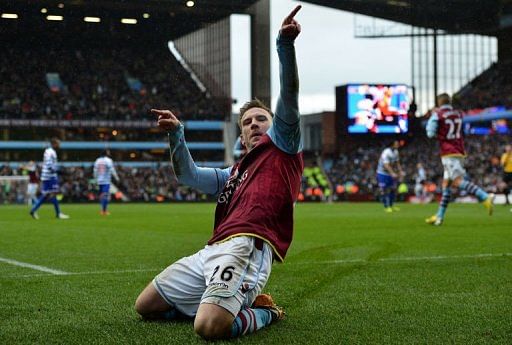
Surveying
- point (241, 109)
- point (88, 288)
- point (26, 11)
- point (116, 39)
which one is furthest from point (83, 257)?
point (116, 39)

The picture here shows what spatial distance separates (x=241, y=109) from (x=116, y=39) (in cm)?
4784

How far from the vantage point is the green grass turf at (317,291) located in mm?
4207

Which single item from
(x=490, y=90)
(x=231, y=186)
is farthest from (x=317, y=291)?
(x=490, y=90)

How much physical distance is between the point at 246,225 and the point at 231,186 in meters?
0.41

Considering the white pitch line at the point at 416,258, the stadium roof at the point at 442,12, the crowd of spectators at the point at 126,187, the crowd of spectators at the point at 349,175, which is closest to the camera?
the white pitch line at the point at 416,258

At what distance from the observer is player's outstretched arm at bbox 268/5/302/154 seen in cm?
399

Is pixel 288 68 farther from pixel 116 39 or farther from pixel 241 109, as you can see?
pixel 116 39

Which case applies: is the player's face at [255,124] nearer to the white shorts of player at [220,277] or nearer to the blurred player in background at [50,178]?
the white shorts of player at [220,277]

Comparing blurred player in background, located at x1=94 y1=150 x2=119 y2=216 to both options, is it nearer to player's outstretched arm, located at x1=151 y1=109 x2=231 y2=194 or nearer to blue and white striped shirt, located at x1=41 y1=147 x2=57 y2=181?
blue and white striped shirt, located at x1=41 y1=147 x2=57 y2=181

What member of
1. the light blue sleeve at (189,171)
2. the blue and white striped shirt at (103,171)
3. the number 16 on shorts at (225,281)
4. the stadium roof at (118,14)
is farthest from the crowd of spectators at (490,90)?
the number 16 on shorts at (225,281)

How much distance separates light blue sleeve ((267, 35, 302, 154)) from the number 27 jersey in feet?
33.8

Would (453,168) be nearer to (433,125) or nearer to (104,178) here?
(433,125)

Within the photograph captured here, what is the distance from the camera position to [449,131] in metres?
14.4

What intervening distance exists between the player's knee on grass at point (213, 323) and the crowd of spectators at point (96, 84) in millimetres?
48933
